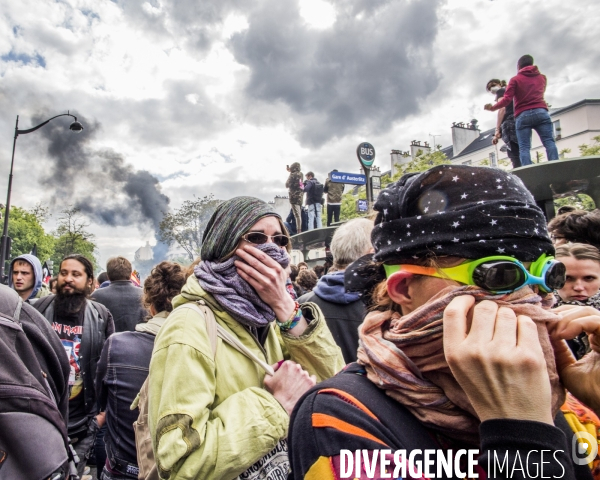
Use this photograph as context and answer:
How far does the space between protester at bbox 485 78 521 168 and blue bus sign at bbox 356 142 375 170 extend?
5667 mm

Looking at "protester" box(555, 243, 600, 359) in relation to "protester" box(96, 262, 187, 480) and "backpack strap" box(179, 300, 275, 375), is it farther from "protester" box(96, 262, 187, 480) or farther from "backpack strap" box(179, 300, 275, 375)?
"protester" box(96, 262, 187, 480)

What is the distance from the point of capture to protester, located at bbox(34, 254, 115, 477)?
354cm

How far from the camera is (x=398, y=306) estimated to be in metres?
1.26

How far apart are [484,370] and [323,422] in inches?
15.5

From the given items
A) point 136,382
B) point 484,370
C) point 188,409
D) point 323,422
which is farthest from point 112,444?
point 484,370

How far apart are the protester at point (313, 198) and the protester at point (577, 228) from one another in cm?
1182

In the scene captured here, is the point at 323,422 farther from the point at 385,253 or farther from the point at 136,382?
the point at 136,382

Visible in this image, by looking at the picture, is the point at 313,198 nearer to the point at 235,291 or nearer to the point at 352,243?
the point at 352,243

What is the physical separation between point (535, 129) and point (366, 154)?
280 inches

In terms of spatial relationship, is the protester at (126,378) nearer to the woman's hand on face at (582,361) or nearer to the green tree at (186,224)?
the woman's hand on face at (582,361)

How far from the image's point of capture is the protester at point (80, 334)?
11.6 ft

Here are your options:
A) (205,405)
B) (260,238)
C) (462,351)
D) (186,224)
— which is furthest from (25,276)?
(186,224)

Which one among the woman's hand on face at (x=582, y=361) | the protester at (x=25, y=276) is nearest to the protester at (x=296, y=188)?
the protester at (x=25, y=276)

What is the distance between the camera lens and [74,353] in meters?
3.76
